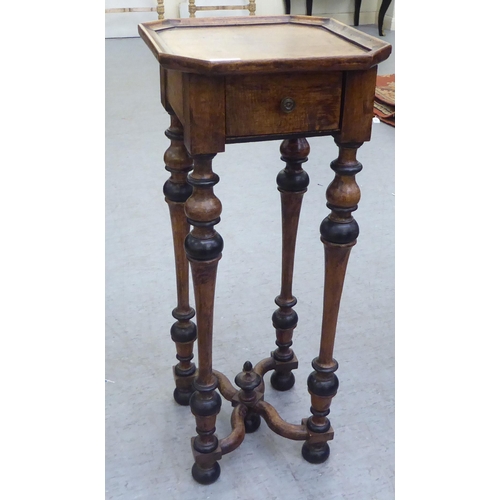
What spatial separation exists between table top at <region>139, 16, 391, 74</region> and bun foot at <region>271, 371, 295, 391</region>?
821 millimetres

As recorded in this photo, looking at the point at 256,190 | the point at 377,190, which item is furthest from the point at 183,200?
the point at 377,190

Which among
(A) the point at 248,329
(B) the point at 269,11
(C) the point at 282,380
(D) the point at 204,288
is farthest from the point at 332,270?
(B) the point at 269,11

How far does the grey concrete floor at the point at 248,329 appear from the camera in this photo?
1.38 metres

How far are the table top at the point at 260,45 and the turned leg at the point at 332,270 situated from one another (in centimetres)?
17

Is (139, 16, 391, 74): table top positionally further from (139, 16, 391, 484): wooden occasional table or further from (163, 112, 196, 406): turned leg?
(163, 112, 196, 406): turned leg

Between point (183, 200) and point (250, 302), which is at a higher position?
point (183, 200)

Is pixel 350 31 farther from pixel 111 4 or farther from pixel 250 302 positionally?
pixel 111 4

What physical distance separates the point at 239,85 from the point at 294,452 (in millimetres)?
845

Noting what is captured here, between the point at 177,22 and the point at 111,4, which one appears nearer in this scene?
the point at 177,22

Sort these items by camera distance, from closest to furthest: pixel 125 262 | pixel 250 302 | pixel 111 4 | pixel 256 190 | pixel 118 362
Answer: pixel 118 362, pixel 250 302, pixel 125 262, pixel 256 190, pixel 111 4

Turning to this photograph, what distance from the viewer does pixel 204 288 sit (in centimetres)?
119

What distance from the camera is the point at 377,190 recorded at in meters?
2.69

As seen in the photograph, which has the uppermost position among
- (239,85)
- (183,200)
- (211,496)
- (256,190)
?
(239,85)

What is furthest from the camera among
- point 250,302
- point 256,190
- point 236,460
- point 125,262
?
point 256,190
